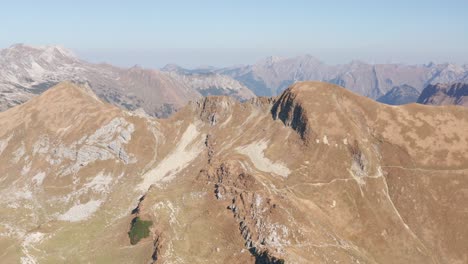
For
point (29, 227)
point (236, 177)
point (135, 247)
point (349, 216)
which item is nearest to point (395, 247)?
point (349, 216)

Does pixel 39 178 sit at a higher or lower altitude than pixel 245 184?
lower

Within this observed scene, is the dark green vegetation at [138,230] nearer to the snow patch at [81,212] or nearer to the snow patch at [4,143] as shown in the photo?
the snow patch at [81,212]

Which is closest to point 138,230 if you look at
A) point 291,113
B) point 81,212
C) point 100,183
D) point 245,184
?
point 245,184

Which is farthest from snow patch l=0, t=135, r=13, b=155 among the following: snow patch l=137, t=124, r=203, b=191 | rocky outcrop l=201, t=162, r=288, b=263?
rocky outcrop l=201, t=162, r=288, b=263

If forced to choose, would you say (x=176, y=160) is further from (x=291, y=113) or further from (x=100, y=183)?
(x=291, y=113)

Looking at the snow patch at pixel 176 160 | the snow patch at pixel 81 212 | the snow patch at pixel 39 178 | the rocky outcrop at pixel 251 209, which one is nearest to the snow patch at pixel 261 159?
the rocky outcrop at pixel 251 209
